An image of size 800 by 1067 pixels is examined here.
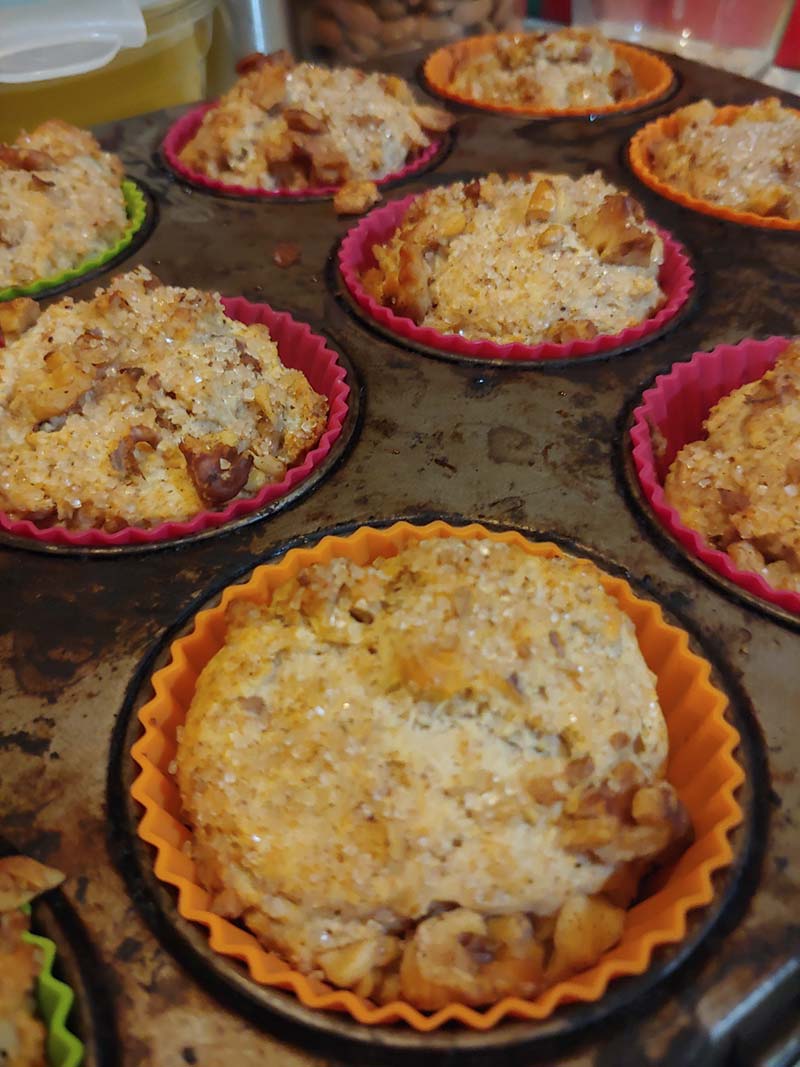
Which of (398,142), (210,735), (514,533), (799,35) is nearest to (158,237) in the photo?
(398,142)

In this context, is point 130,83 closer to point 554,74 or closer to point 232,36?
point 232,36

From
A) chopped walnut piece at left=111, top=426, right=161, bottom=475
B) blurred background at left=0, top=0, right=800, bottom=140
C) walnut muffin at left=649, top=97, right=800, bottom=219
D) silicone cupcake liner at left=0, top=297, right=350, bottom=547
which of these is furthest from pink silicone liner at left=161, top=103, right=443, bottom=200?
chopped walnut piece at left=111, top=426, right=161, bottom=475

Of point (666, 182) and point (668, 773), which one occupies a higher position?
point (666, 182)

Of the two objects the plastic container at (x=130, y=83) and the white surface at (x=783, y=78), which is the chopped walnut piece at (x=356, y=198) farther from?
the white surface at (x=783, y=78)

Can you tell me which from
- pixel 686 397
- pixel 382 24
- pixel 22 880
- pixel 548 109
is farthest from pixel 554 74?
pixel 22 880

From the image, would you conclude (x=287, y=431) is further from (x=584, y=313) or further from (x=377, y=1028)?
(x=377, y=1028)
